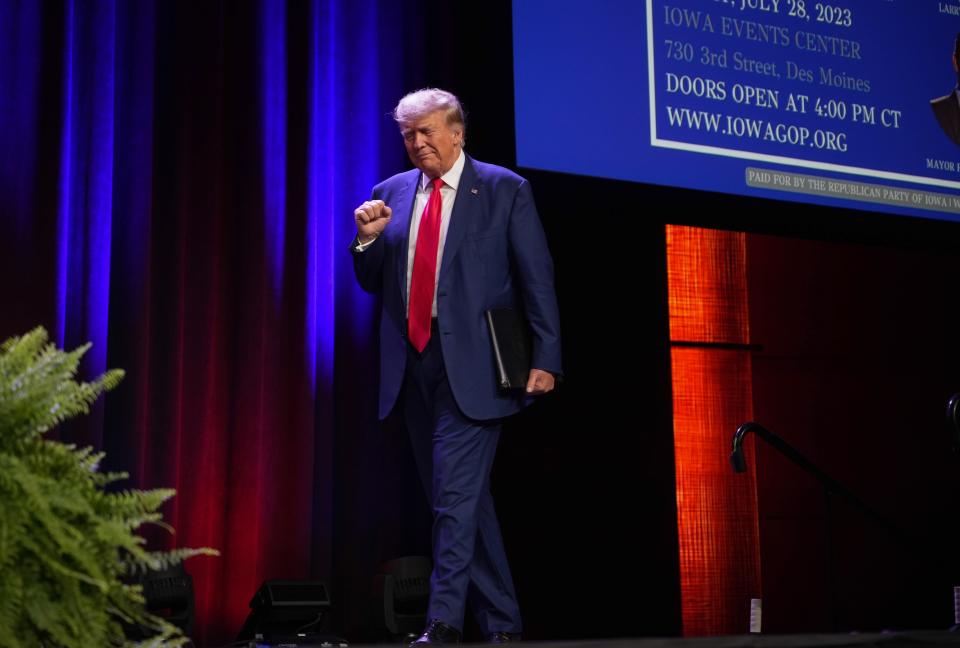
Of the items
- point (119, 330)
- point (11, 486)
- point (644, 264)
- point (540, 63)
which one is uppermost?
point (540, 63)

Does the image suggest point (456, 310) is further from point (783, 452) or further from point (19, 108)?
point (19, 108)

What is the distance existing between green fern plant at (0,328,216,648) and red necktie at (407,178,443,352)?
84.7 inches

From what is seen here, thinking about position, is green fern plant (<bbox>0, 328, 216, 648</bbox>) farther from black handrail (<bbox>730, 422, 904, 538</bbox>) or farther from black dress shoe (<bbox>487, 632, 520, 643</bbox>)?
black handrail (<bbox>730, 422, 904, 538</bbox>)

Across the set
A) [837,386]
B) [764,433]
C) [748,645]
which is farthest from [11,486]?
[837,386]

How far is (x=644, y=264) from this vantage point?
14.3ft

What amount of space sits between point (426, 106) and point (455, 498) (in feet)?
3.40

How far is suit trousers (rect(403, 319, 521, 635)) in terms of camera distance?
2.92m

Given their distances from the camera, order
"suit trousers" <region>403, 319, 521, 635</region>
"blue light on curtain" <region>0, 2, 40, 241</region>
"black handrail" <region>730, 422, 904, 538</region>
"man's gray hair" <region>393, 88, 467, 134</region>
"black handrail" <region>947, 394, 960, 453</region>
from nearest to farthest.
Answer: "suit trousers" <region>403, 319, 521, 635</region> → "black handrail" <region>947, 394, 960, 453</region> → "man's gray hair" <region>393, 88, 467, 134</region> → "blue light on curtain" <region>0, 2, 40, 241</region> → "black handrail" <region>730, 422, 904, 538</region>

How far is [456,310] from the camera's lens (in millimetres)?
3145

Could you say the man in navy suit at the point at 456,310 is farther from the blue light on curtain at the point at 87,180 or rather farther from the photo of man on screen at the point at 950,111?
the photo of man on screen at the point at 950,111

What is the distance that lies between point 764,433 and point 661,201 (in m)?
0.95

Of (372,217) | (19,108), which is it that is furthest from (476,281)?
(19,108)

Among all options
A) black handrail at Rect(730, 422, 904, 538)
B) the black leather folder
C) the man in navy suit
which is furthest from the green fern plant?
black handrail at Rect(730, 422, 904, 538)

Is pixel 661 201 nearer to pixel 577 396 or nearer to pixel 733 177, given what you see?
pixel 733 177
